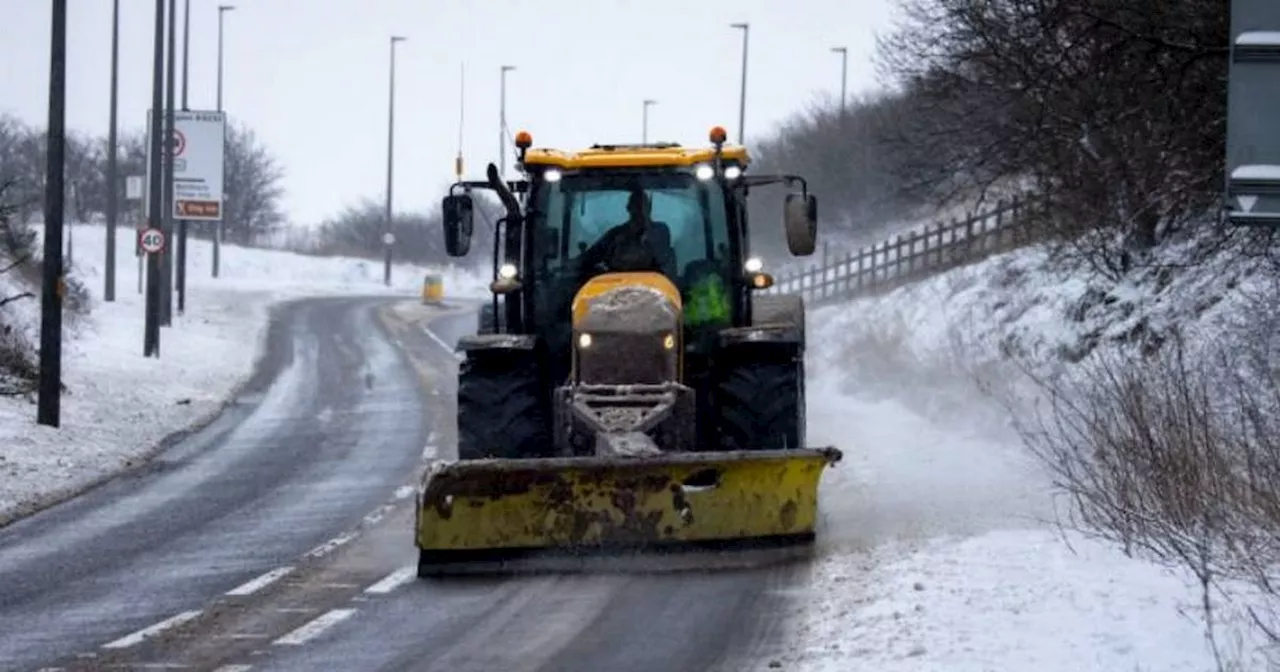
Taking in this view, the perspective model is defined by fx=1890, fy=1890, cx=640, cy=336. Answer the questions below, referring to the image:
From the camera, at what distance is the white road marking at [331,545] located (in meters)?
12.4

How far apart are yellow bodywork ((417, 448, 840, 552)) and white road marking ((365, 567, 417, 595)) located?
9.8 inches

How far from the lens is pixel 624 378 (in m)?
12.5

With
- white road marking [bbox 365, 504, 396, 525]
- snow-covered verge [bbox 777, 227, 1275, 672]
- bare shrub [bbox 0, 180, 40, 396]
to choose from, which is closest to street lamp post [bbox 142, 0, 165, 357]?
bare shrub [bbox 0, 180, 40, 396]

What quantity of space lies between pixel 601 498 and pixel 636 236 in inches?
112

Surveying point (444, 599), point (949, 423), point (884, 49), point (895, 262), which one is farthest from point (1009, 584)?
point (895, 262)

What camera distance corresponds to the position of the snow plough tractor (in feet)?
36.8

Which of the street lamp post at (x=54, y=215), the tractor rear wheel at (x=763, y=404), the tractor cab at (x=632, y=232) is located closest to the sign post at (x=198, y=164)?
the street lamp post at (x=54, y=215)

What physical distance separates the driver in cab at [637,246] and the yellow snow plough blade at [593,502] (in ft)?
8.44

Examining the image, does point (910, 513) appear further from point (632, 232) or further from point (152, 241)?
point (152, 241)

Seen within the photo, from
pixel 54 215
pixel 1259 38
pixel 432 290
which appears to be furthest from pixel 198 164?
pixel 1259 38

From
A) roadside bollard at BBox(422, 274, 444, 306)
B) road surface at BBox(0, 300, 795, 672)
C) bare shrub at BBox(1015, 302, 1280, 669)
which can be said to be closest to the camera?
bare shrub at BBox(1015, 302, 1280, 669)

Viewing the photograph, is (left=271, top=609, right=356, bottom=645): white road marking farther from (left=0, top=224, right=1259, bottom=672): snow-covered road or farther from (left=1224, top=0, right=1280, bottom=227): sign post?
(left=1224, top=0, right=1280, bottom=227): sign post

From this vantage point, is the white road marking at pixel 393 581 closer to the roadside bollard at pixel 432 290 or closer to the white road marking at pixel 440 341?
the white road marking at pixel 440 341

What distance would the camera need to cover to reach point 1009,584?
9352 millimetres
